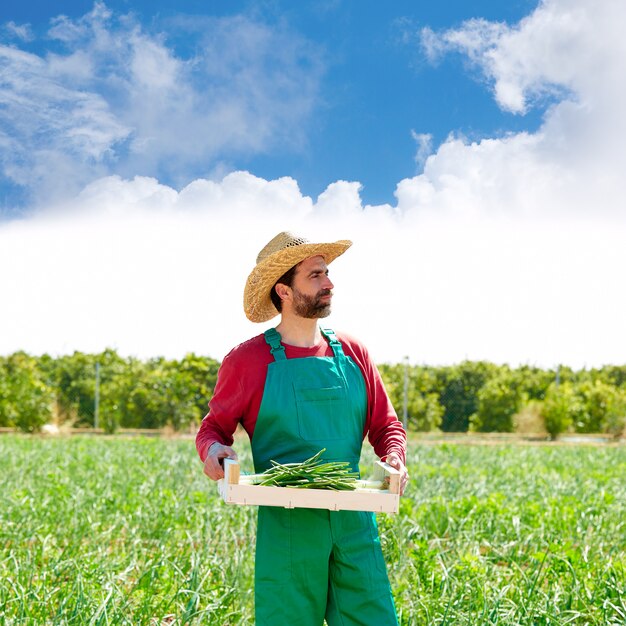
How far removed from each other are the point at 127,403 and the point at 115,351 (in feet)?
6.39

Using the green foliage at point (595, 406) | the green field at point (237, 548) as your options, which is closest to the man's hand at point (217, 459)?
the green field at point (237, 548)

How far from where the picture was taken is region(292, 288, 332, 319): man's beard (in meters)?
2.43

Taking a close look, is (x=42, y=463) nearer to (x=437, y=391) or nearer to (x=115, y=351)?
(x=115, y=351)

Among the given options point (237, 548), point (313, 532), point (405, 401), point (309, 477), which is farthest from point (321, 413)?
point (405, 401)

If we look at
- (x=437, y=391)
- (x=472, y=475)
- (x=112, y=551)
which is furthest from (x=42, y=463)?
(x=437, y=391)

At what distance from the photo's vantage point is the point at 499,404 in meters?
16.2

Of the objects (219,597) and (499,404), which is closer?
(219,597)

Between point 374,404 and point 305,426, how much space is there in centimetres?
31

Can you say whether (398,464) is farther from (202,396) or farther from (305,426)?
(202,396)

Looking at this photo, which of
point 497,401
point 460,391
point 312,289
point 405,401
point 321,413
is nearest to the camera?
point 321,413

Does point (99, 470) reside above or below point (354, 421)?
below

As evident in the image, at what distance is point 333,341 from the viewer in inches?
98.3

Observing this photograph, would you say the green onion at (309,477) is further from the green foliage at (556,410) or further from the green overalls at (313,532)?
the green foliage at (556,410)

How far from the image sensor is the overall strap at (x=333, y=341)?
8.11 ft
